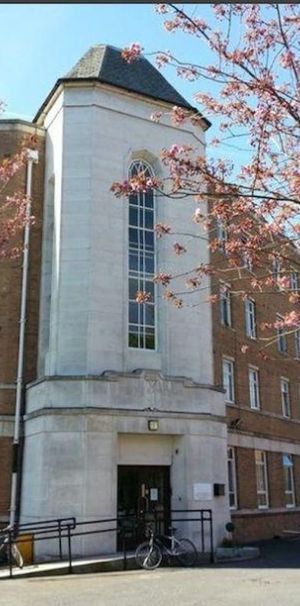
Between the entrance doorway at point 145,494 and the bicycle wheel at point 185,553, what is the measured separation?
1.67 meters

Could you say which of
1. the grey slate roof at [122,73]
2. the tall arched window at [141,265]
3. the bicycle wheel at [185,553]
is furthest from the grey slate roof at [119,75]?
the bicycle wheel at [185,553]

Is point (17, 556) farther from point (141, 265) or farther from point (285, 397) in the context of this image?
point (285, 397)

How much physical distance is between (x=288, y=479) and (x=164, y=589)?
17021mm

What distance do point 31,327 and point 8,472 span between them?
416cm

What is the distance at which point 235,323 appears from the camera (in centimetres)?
2538

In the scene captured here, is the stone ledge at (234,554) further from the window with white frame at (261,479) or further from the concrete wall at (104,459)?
the window with white frame at (261,479)

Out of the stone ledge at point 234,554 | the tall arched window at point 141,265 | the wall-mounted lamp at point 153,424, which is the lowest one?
the stone ledge at point 234,554

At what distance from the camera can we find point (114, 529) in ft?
51.5

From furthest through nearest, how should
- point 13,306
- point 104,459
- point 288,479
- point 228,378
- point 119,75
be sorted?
point 288,479 < point 228,378 < point 119,75 < point 13,306 < point 104,459

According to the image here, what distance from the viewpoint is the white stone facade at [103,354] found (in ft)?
56.4

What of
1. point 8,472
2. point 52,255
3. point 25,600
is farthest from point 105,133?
point 25,600

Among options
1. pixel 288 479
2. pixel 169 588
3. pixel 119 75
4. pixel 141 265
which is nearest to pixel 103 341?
pixel 141 265

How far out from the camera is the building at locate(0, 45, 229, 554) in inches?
681

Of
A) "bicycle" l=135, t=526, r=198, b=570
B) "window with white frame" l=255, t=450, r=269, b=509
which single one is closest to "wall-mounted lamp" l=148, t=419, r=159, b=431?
"bicycle" l=135, t=526, r=198, b=570
